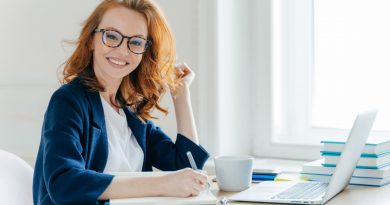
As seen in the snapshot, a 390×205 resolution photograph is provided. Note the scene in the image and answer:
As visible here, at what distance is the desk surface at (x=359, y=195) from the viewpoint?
136 cm

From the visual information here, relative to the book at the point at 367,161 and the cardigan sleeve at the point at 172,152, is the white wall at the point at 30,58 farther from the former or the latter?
the book at the point at 367,161

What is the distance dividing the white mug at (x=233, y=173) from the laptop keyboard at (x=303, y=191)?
0.33ft

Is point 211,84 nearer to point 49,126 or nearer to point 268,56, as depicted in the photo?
point 268,56

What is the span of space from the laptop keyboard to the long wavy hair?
0.45 meters

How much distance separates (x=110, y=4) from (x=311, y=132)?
86 cm

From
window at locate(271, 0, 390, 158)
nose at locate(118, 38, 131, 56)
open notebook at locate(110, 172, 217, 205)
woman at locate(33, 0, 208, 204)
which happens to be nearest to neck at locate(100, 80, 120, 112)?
woman at locate(33, 0, 208, 204)

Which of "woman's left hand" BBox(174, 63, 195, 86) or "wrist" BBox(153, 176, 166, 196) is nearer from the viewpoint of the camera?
"wrist" BBox(153, 176, 166, 196)

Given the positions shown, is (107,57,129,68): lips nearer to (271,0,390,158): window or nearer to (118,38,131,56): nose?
(118,38,131,56): nose

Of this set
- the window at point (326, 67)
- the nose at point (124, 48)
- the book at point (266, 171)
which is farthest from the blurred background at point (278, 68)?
the nose at point (124, 48)

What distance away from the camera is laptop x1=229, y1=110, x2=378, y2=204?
133cm

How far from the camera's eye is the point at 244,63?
212cm

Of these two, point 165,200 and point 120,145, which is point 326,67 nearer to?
point 120,145

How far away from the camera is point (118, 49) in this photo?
1.54 metres

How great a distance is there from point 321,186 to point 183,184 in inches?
14.9
